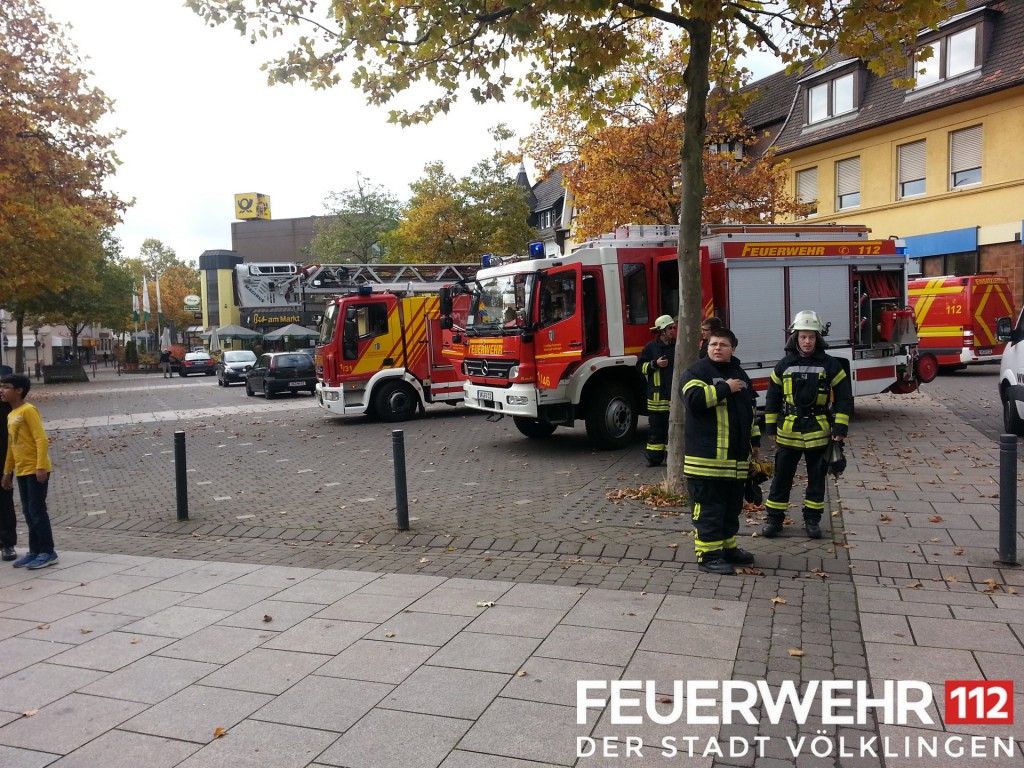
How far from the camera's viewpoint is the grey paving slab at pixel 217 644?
4.63m

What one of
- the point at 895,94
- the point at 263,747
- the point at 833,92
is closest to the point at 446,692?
the point at 263,747

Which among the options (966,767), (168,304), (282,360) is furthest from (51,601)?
Result: (168,304)

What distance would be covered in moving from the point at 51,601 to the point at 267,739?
3088 millimetres

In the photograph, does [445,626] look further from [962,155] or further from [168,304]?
[168,304]

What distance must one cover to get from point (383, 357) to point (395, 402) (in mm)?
964

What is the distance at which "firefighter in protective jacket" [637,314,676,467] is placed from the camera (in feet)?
32.8

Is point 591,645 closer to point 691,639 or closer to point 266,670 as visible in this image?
point 691,639

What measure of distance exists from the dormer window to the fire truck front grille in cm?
2209

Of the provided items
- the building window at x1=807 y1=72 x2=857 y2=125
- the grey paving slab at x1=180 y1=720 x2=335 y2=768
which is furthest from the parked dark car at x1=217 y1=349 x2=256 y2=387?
the grey paving slab at x1=180 y1=720 x2=335 y2=768

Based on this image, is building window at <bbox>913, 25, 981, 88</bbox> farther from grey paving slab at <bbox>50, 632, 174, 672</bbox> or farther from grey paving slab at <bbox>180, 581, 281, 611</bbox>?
grey paving slab at <bbox>50, 632, 174, 672</bbox>

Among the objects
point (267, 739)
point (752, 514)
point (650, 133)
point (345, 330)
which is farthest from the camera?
point (650, 133)

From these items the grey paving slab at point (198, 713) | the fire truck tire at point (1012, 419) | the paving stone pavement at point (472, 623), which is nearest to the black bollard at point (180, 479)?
the paving stone pavement at point (472, 623)

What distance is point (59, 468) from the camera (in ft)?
42.3

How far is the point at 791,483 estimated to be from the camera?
660cm
